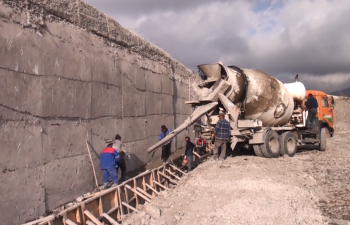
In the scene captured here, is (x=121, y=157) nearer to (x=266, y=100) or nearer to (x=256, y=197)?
(x=256, y=197)

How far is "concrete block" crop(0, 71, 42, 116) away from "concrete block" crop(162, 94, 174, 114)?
598 cm

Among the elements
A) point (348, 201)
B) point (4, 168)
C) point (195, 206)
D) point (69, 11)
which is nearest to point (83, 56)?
point (69, 11)

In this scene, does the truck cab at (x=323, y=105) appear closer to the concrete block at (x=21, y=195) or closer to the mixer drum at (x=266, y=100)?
the mixer drum at (x=266, y=100)

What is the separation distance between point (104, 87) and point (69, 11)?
1858 millimetres

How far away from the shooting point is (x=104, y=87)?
780 cm

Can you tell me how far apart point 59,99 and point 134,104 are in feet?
10.5

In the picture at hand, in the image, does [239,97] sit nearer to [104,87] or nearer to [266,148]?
[266,148]

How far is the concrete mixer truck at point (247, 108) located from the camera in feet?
30.6

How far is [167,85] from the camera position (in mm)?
11867

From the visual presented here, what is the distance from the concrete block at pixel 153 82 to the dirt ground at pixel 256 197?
3.01 metres

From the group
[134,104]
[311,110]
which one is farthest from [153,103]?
[311,110]

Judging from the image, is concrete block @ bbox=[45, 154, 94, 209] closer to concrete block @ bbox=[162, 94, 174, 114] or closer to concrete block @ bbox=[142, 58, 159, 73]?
concrete block @ bbox=[142, 58, 159, 73]

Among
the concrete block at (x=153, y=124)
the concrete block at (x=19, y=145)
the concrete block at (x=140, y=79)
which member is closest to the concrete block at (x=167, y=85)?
the concrete block at (x=153, y=124)

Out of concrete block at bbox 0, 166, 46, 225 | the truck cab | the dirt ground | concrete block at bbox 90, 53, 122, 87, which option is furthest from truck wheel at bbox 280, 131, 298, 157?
concrete block at bbox 0, 166, 46, 225
